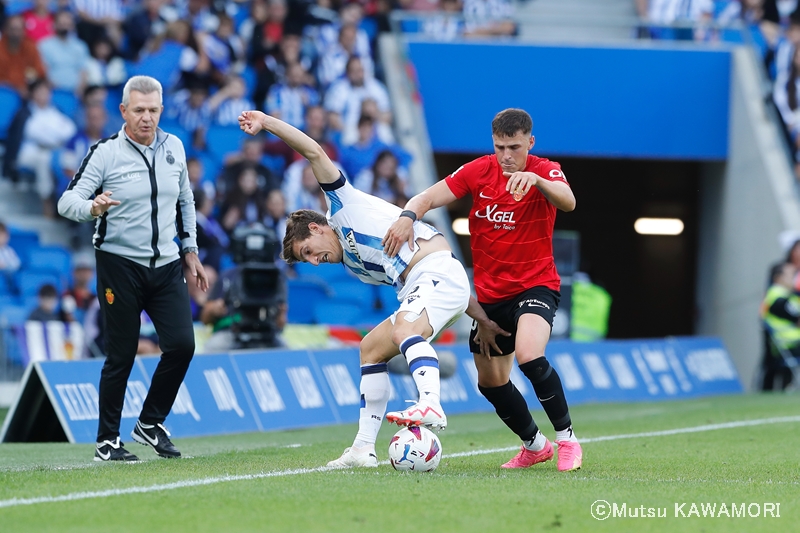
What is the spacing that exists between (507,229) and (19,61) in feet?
33.9

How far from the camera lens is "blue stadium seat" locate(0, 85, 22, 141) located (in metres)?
15.8

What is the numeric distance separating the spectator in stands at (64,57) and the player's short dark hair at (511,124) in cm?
1020

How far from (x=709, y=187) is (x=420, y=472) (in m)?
16.8

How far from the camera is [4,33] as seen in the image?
52.1 feet

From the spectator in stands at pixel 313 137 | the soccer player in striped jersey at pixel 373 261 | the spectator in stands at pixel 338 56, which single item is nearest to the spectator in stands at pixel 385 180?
the spectator in stands at pixel 313 137

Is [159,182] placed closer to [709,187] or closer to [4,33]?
[4,33]

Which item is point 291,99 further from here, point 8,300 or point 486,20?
point 8,300

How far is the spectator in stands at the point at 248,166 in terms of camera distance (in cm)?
1606

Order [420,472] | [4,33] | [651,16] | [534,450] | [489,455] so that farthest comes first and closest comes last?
[651,16], [4,33], [489,455], [534,450], [420,472]

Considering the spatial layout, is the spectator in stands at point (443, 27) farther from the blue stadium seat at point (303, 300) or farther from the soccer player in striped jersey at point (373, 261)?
the soccer player in striped jersey at point (373, 261)

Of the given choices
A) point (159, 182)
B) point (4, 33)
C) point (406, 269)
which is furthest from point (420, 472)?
point (4, 33)

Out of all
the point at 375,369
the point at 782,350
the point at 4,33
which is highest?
the point at 4,33

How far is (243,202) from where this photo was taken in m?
15.9

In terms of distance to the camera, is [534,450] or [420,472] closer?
[420,472]
